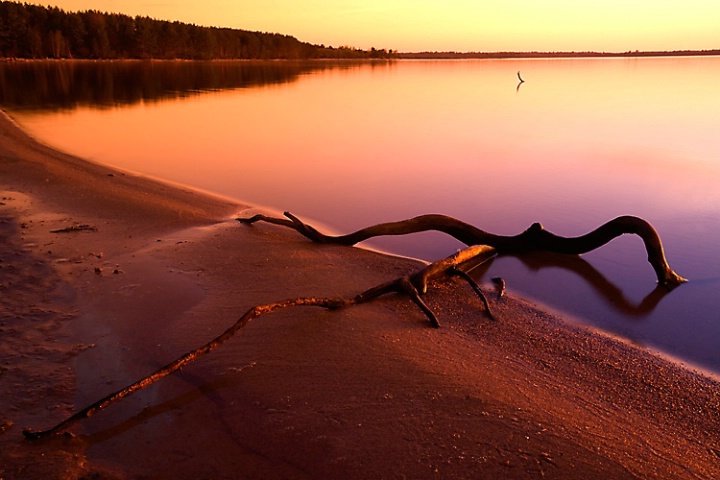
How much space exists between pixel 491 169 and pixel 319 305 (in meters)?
8.76

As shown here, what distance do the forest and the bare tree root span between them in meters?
75.8

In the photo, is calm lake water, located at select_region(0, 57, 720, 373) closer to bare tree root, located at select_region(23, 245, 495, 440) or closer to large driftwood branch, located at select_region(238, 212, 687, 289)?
large driftwood branch, located at select_region(238, 212, 687, 289)

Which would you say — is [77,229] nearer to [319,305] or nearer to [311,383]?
[319,305]

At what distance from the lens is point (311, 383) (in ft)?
10.6

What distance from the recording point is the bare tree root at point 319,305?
2.66m

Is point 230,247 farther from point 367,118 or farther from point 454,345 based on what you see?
point 367,118

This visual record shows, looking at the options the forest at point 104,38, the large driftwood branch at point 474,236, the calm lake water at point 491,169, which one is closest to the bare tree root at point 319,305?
the large driftwood branch at point 474,236

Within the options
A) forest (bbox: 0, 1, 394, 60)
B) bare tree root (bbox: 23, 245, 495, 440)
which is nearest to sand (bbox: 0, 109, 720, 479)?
bare tree root (bbox: 23, 245, 495, 440)

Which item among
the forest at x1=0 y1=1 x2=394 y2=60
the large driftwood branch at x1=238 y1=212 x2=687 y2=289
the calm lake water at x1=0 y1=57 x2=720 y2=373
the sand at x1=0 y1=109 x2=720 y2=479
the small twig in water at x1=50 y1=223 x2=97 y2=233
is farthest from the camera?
the forest at x1=0 y1=1 x2=394 y2=60

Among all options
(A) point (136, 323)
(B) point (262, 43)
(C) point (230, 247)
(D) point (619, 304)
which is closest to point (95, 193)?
(C) point (230, 247)

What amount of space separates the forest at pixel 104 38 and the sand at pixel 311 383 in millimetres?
74867

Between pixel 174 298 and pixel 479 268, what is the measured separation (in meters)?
3.42

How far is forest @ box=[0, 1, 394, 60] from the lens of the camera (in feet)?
215

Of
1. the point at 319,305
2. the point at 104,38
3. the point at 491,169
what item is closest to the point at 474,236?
the point at 319,305
